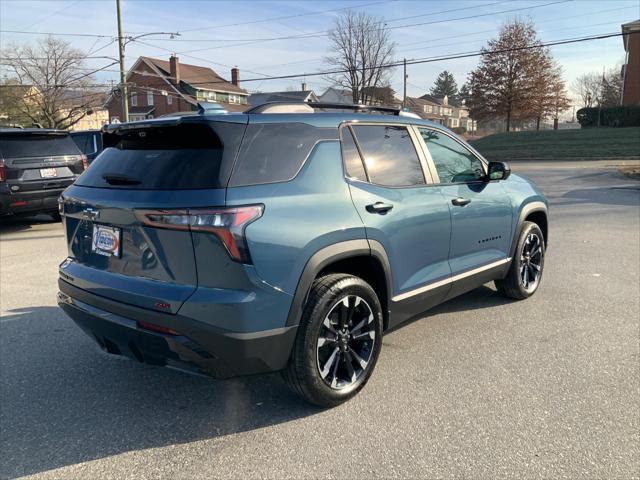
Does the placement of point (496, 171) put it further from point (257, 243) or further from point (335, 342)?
point (257, 243)

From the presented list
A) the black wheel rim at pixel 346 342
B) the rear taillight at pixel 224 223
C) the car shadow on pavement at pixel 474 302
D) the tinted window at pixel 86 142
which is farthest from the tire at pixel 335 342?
the tinted window at pixel 86 142

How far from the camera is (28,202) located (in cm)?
876

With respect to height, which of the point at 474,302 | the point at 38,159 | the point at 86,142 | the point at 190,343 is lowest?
the point at 474,302

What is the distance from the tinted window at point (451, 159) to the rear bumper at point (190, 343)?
203 cm

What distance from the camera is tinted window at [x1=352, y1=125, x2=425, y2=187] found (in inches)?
136

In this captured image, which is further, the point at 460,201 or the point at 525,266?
the point at 525,266

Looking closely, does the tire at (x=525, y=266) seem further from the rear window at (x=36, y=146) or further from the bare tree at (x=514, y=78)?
the bare tree at (x=514, y=78)

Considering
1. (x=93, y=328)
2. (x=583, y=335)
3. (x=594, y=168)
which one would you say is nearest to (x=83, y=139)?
(x=93, y=328)

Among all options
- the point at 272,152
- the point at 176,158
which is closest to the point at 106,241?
the point at 176,158

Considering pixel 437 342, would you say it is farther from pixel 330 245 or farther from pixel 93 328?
pixel 93 328

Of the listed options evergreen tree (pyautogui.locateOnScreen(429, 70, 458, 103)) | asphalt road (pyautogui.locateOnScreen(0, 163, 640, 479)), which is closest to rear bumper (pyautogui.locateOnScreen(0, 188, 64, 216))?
asphalt road (pyautogui.locateOnScreen(0, 163, 640, 479))

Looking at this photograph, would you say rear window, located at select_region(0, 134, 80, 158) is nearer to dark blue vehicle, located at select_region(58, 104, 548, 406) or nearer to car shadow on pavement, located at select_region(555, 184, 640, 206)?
dark blue vehicle, located at select_region(58, 104, 548, 406)

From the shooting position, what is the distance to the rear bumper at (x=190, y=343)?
8.57ft

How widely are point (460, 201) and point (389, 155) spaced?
32.0 inches
